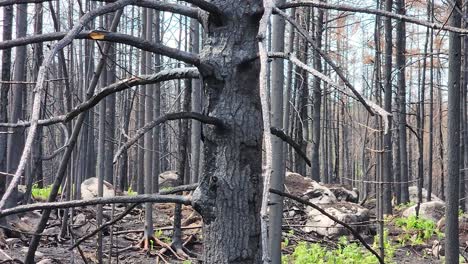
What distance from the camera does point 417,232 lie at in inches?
443

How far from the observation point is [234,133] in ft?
5.82

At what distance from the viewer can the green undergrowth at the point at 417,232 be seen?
35.3ft

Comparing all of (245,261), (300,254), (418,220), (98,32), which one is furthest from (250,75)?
(418,220)

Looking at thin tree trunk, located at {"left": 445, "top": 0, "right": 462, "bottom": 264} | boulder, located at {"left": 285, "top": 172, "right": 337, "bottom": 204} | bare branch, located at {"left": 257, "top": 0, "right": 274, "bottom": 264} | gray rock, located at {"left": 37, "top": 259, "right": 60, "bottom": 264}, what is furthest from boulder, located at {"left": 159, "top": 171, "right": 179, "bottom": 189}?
bare branch, located at {"left": 257, "top": 0, "right": 274, "bottom": 264}

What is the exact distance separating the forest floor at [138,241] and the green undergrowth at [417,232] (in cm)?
2

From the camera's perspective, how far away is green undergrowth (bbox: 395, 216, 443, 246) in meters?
10.8

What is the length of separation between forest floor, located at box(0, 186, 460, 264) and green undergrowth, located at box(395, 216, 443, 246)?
2 cm

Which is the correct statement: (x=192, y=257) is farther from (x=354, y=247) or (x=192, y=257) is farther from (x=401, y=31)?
(x=401, y=31)

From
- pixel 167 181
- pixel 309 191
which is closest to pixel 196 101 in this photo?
pixel 309 191

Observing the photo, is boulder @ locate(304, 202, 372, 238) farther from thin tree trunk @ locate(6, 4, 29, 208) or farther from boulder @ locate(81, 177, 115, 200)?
thin tree trunk @ locate(6, 4, 29, 208)

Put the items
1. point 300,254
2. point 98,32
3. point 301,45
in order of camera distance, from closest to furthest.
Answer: point 98,32, point 300,254, point 301,45

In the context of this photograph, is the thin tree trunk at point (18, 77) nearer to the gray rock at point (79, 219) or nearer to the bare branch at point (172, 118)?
the gray rock at point (79, 219)

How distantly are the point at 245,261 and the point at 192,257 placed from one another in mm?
6684

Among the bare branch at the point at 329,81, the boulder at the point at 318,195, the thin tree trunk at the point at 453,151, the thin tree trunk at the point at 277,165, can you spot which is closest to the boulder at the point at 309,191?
the boulder at the point at 318,195
